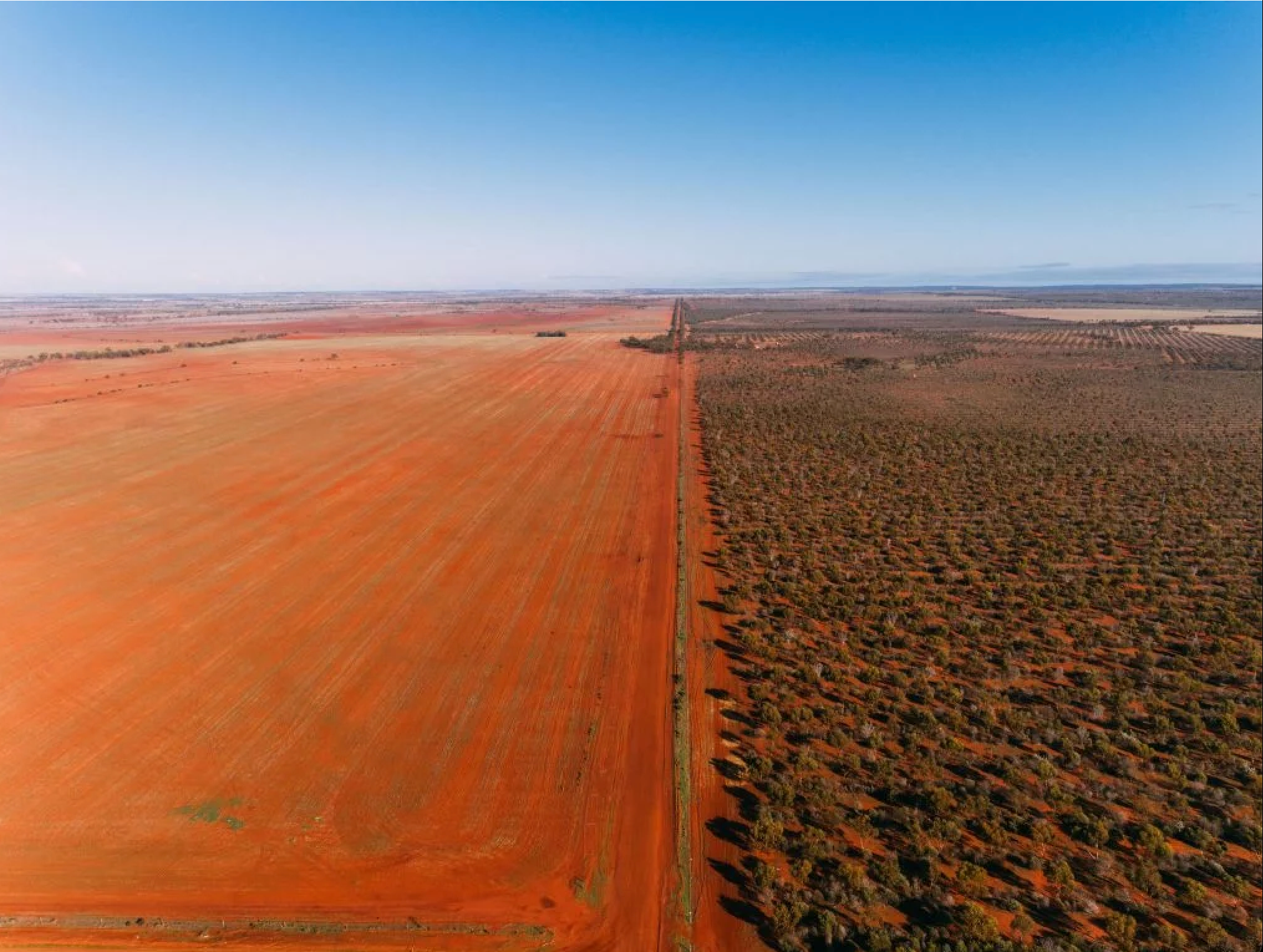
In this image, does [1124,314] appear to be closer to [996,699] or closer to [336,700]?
[996,699]

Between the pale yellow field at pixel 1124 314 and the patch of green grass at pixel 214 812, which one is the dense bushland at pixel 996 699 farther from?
the pale yellow field at pixel 1124 314

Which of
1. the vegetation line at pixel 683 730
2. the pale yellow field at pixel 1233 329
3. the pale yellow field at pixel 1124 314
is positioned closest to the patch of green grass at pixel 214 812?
the vegetation line at pixel 683 730

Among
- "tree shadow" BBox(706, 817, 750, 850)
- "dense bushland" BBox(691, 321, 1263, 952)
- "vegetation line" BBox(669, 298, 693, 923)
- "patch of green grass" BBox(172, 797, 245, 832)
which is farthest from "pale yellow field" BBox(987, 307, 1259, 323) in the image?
"patch of green grass" BBox(172, 797, 245, 832)

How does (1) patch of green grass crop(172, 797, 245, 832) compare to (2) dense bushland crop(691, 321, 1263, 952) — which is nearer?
(2) dense bushland crop(691, 321, 1263, 952)

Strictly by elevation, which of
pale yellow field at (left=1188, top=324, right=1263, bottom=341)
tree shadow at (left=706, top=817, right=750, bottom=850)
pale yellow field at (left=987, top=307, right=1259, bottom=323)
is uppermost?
pale yellow field at (left=987, top=307, right=1259, bottom=323)

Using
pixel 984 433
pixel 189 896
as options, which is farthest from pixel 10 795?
pixel 984 433

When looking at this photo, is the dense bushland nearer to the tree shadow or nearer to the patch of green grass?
the tree shadow
